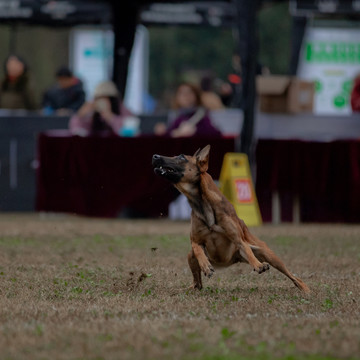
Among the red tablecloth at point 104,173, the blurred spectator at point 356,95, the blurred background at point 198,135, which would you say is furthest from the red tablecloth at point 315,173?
the blurred spectator at point 356,95

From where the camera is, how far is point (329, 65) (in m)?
17.9

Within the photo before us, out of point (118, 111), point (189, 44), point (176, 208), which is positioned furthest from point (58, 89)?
point (189, 44)

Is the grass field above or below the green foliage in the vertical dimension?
below

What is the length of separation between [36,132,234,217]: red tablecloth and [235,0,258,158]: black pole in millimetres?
371

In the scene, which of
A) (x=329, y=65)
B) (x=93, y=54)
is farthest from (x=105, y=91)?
(x=93, y=54)

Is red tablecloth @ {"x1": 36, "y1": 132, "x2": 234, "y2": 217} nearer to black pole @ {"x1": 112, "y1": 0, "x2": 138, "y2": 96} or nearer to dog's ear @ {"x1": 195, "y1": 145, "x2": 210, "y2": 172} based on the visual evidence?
black pole @ {"x1": 112, "y1": 0, "x2": 138, "y2": 96}

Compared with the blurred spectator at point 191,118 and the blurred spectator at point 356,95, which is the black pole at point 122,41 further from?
the blurred spectator at point 356,95

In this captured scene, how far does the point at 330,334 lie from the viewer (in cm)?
562

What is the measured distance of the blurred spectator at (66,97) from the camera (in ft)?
57.8

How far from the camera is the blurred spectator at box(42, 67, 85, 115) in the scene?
17.6 meters

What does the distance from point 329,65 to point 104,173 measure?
4917 millimetres

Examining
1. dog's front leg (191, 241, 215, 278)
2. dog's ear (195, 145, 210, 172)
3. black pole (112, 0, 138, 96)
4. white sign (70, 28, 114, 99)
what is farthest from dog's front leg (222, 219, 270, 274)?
white sign (70, 28, 114, 99)

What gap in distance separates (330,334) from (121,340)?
3.79ft

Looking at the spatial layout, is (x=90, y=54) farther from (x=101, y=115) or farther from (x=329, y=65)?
(x=101, y=115)
